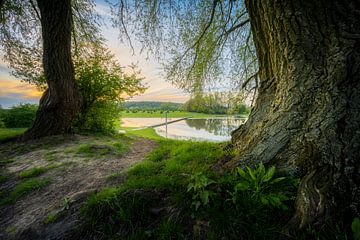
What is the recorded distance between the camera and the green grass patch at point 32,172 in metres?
3.44

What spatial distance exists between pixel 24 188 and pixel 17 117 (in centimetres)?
1016

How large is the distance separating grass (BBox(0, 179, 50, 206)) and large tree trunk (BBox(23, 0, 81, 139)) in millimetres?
3590

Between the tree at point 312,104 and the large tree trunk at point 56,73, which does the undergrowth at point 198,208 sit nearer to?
the tree at point 312,104

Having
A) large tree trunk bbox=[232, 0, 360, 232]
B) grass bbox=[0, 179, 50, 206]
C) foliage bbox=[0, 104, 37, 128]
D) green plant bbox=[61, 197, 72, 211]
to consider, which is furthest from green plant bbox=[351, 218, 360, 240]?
foliage bbox=[0, 104, 37, 128]

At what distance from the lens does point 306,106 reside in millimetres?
1956

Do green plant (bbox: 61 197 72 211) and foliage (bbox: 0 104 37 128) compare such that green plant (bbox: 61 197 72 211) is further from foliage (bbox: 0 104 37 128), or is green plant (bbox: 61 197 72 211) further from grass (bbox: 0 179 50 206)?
foliage (bbox: 0 104 37 128)

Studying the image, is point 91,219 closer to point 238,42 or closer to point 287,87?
point 287,87

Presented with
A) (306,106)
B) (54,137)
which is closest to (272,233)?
(306,106)

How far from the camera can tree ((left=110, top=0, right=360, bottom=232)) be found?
1.54 metres

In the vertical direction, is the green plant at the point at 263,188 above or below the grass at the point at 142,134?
above


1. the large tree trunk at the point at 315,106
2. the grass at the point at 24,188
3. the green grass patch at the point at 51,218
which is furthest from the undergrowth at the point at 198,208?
the grass at the point at 24,188

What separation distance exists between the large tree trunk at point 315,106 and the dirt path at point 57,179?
208 cm

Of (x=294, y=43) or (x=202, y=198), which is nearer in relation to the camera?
(x=202, y=198)

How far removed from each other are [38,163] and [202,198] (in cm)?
399
